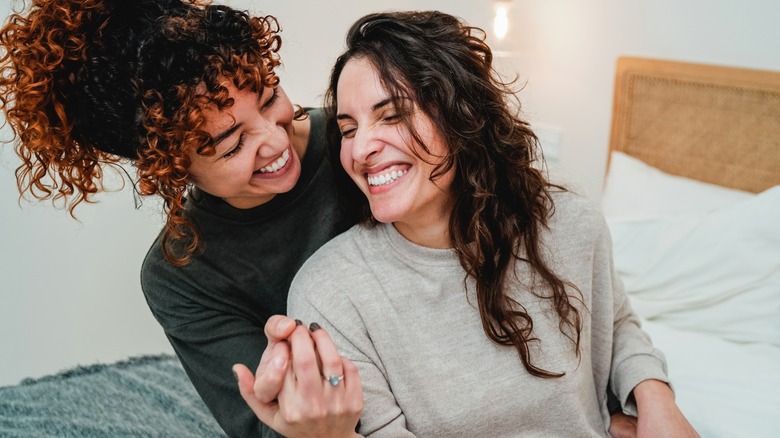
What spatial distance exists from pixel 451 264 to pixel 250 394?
477mm

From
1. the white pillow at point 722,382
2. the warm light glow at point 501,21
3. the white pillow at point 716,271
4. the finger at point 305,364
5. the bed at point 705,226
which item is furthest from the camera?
the warm light glow at point 501,21

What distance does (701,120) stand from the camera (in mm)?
2209

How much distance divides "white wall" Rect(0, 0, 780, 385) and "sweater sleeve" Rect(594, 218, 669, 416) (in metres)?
1.09

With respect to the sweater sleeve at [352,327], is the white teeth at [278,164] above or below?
above

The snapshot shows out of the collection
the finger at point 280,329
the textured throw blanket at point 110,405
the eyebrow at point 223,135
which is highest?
the eyebrow at point 223,135

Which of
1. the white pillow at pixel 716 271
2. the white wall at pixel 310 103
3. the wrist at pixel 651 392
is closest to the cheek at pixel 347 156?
the wrist at pixel 651 392

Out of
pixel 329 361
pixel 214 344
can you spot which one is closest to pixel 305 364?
pixel 329 361

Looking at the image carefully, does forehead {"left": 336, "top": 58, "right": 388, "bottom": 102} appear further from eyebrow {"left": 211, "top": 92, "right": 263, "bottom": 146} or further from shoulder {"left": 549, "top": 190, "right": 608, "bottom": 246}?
shoulder {"left": 549, "top": 190, "right": 608, "bottom": 246}

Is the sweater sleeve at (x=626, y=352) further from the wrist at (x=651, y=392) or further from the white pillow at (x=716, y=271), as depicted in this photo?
the white pillow at (x=716, y=271)

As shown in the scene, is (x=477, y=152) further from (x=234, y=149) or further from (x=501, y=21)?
(x=501, y=21)

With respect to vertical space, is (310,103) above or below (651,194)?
above

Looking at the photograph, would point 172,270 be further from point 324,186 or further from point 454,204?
point 454,204

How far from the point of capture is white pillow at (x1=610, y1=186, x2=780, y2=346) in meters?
1.75

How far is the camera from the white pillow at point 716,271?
1750 mm
